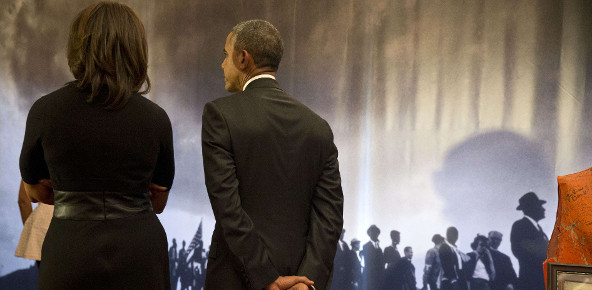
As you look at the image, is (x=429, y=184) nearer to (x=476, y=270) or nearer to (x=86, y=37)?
(x=476, y=270)

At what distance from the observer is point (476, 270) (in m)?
4.20

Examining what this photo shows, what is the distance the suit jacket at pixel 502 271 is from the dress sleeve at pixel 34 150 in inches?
130

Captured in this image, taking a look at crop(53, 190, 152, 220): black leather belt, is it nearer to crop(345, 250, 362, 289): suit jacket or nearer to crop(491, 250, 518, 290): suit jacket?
crop(345, 250, 362, 289): suit jacket

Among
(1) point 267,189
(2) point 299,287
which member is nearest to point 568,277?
(2) point 299,287

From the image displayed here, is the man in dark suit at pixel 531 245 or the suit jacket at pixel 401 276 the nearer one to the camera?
the man in dark suit at pixel 531 245

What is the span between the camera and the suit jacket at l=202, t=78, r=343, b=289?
1.68 meters

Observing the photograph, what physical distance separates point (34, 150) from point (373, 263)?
124 inches

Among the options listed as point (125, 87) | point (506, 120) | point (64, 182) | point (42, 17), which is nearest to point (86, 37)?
point (125, 87)

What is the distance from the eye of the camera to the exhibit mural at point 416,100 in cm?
415

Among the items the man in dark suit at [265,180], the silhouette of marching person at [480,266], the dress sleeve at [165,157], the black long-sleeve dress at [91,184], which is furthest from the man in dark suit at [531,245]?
the black long-sleeve dress at [91,184]

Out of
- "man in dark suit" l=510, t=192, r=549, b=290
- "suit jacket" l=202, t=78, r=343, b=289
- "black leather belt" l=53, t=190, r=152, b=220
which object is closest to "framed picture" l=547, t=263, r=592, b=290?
"suit jacket" l=202, t=78, r=343, b=289

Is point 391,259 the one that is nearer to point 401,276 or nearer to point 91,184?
point 401,276

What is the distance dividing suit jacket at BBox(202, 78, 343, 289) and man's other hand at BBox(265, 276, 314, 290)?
0.9 inches

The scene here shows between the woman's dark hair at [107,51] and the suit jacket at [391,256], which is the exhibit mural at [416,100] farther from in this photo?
the woman's dark hair at [107,51]
